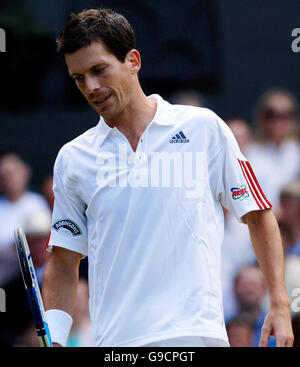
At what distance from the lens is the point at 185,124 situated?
314cm

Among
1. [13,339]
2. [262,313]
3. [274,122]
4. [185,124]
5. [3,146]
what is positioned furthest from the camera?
[3,146]

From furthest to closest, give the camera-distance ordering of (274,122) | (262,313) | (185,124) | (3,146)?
(3,146)
(274,122)
(262,313)
(185,124)

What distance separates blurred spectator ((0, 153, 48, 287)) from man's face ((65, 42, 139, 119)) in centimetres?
302

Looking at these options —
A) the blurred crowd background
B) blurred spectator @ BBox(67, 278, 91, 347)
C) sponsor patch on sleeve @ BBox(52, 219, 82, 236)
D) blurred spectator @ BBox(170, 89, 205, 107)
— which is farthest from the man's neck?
blurred spectator @ BBox(170, 89, 205, 107)

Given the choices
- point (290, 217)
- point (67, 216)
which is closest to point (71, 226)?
point (67, 216)

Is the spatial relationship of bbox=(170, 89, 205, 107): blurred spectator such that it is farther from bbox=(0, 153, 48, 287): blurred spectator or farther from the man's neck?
the man's neck

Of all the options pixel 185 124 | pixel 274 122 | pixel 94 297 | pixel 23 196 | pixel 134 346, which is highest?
pixel 274 122

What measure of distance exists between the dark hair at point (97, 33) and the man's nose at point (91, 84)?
0.12 metres

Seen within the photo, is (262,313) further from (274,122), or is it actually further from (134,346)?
(134,346)

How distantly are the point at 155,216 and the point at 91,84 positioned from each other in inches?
20.9

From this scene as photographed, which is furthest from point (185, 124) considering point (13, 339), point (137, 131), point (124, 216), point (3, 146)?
point (3, 146)

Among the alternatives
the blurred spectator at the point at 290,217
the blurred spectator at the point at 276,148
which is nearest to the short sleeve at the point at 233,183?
the blurred spectator at the point at 290,217

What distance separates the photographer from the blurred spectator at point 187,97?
22.8 ft

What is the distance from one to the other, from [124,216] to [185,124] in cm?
42
